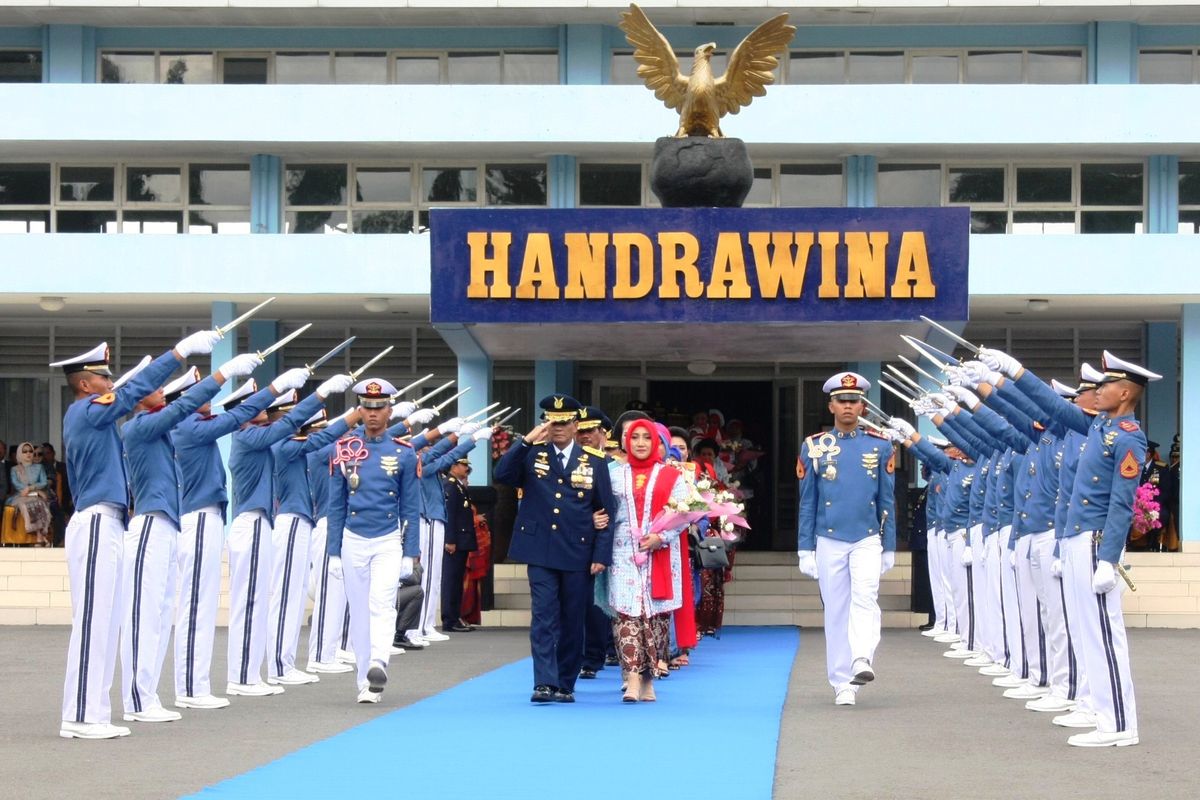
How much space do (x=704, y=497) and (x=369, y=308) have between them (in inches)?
599

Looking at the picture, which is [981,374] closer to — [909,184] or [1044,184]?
[909,184]

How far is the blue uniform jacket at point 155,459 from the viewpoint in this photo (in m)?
11.4

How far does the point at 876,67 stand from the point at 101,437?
2256 centimetres

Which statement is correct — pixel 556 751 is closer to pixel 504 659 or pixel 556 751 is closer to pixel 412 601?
pixel 504 659

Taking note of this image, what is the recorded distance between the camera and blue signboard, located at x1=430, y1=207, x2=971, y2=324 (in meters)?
19.2

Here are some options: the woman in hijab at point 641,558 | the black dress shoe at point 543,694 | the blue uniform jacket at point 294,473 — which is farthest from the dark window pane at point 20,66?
the black dress shoe at point 543,694

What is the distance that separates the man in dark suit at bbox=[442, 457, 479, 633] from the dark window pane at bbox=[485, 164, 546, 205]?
9867mm

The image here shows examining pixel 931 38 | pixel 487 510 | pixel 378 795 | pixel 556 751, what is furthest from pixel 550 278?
pixel 931 38

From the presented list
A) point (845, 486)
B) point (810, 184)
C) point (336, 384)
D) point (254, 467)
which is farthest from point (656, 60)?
point (810, 184)

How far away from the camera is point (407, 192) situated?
3103 cm

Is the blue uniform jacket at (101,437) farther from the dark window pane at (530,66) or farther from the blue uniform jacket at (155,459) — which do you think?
the dark window pane at (530,66)

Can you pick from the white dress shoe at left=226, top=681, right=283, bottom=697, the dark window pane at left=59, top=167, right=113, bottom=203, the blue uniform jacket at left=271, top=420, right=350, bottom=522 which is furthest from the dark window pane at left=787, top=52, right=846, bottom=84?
the white dress shoe at left=226, top=681, right=283, bottom=697

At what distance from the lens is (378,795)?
27.5ft

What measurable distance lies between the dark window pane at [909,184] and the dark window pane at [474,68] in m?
6.55
